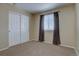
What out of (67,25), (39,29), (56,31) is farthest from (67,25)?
(39,29)

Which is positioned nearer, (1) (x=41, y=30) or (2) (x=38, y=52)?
(2) (x=38, y=52)

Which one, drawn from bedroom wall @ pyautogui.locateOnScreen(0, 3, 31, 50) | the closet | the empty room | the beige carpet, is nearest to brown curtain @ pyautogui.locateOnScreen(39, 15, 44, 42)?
the empty room

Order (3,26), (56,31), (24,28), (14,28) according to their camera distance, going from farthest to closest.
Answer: (24,28)
(56,31)
(14,28)
(3,26)

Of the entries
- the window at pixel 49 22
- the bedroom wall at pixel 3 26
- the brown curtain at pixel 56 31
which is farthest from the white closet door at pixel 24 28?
the brown curtain at pixel 56 31

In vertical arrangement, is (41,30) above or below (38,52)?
above

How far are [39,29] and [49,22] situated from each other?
2.51 ft

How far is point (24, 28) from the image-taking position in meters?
5.20

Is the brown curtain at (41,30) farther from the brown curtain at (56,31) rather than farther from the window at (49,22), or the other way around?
the brown curtain at (56,31)

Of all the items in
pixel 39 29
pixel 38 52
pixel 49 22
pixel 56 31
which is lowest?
pixel 38 52

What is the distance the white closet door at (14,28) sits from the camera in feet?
12.9

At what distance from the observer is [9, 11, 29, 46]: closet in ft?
13.1

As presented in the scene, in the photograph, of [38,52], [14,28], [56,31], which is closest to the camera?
[38,52]

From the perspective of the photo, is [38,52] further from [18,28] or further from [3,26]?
[18,28]

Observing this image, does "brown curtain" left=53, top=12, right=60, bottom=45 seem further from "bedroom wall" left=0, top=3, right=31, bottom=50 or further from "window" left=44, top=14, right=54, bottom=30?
"bedroom wall" left=0, top=3, right=31, bottom=50
